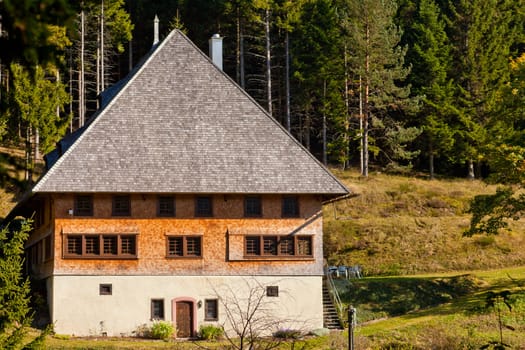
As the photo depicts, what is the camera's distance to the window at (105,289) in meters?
35.7

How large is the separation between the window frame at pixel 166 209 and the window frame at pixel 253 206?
287cm

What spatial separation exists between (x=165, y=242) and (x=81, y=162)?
4.52 metres

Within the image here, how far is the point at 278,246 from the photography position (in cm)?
3709

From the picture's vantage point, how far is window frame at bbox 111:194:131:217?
1431 inches

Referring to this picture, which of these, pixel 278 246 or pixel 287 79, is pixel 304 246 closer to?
pixel 278 246

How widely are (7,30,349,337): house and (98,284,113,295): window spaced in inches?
1.5

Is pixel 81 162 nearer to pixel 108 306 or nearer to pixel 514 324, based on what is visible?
pixel 108 306

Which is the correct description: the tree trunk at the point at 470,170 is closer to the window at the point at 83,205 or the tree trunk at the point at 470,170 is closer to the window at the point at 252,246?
the window at the point at 252,246

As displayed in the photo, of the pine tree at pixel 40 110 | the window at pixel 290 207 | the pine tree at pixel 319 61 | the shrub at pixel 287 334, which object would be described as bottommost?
the shrub at pixel 287 334

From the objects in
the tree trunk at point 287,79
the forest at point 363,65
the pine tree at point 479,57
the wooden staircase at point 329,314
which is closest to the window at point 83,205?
the wooden staircase at point 329,314

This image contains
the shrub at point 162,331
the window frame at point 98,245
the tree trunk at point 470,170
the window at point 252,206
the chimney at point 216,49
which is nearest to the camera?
the shrub at point 162,331

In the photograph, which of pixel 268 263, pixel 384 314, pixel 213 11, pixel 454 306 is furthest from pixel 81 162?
pixel 213 11

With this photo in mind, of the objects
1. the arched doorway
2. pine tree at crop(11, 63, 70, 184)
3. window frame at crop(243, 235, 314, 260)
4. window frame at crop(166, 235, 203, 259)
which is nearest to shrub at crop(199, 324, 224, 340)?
the arched doorway

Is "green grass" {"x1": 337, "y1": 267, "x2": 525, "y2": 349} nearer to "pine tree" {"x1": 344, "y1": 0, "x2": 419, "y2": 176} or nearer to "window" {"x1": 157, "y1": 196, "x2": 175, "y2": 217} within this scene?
"window" {"x1": 157, "y1": 196, "x2": 175, "y2": 217}
